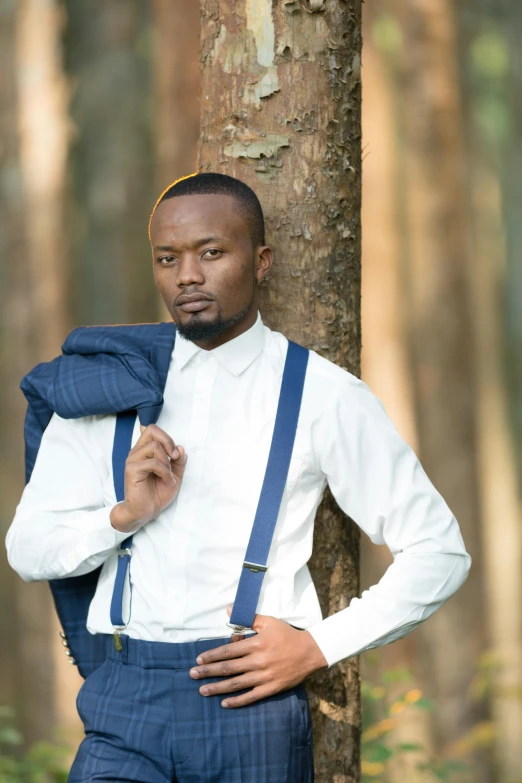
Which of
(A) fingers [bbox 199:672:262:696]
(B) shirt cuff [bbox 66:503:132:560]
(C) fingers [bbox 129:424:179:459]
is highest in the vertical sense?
(C) fingers [bbox 129:424:179:459]

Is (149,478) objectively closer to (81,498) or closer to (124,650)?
(81,498)

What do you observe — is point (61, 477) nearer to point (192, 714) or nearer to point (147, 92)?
point (192, 714)

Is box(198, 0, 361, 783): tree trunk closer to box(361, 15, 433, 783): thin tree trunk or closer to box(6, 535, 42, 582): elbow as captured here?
box(6, 535, 42, 582): elbow

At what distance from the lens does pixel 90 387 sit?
2777 mm

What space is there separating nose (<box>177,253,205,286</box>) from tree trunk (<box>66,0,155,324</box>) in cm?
989

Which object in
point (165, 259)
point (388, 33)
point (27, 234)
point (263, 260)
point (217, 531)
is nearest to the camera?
point (217, 531)

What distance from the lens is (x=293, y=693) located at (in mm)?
2727

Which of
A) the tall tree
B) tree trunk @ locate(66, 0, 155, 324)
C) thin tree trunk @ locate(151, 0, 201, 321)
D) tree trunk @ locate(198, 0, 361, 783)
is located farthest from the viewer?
tree trunk @ locate(66, 0, 155, 324)

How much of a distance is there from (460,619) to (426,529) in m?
6.40

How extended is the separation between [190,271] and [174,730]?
113cm

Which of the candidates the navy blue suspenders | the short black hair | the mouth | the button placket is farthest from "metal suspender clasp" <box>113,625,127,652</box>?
the short black hair

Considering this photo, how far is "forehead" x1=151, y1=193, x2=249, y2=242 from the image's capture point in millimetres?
2707

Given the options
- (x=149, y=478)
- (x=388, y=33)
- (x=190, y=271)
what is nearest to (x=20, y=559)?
(x=149, y=478)

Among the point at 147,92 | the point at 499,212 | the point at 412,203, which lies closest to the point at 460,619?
the point at 412,203
